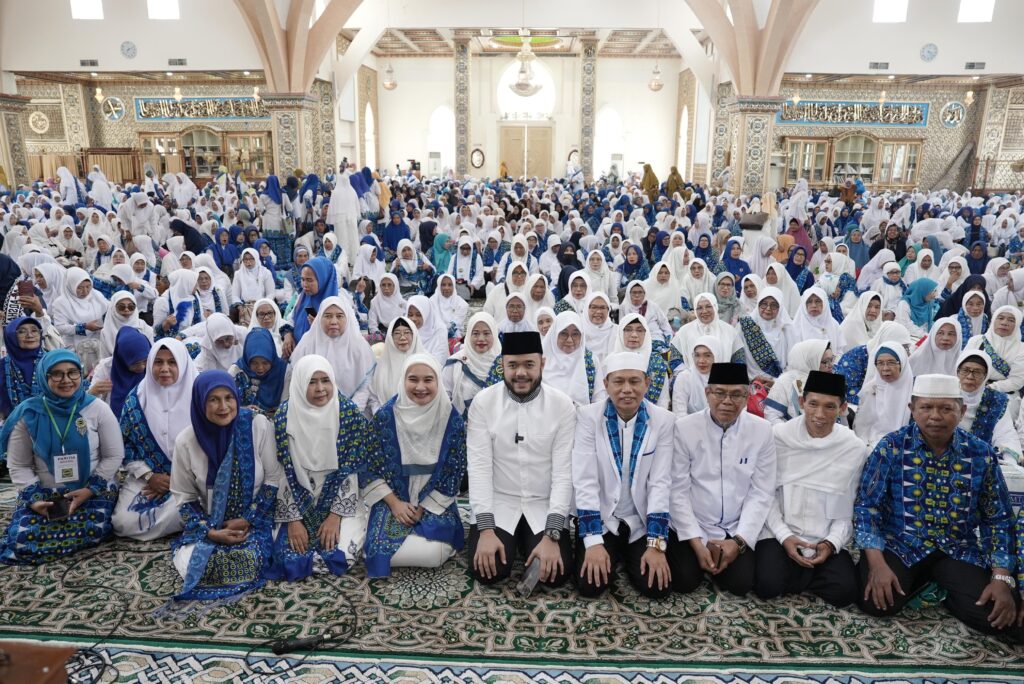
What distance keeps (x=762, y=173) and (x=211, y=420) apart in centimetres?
1196

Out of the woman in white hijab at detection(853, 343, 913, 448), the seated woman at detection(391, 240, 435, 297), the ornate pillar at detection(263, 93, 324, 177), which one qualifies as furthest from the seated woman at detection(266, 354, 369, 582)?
the ornate pillar at detection(263, 93, 324, 177)

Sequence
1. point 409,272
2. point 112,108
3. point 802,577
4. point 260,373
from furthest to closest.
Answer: point 112,108
point 409,272
point 260,373
point 802,577

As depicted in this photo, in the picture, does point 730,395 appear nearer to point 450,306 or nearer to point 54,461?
point 54,461

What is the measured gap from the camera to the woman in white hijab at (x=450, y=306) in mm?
5215

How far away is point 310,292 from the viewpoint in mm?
4156

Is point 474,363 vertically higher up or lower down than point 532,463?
higher up

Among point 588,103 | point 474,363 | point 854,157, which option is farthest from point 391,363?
point 854,157

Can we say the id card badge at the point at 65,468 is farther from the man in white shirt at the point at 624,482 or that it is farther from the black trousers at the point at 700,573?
the black trousers at the point at 700,573

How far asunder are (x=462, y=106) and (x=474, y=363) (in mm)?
14652

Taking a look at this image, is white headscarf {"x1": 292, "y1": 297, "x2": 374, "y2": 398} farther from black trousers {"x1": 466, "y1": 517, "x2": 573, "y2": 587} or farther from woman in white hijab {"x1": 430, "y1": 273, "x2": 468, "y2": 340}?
woman in white hijab {"x1": 430, "y1": 273, "x2": 468, "y2": 340}

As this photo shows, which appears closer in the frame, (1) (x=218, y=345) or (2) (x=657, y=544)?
(2) (x=657, y=544)

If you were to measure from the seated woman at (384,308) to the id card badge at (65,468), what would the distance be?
2885mm

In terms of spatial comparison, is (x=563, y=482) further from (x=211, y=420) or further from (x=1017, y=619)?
(x=1017, y=619)

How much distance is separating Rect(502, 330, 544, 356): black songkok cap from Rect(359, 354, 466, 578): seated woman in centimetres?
31
